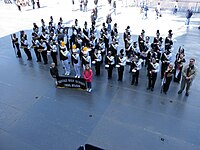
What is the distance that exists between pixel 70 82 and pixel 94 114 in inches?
82.7

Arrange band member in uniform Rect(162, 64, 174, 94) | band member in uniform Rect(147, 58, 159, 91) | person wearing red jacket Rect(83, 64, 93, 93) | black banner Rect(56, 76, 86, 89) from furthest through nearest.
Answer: black banner Rect(56, 76, 86, 89), person wearing red jacket Rect(83, 64, 93, 93), band member in uniform Rect(147, 58, 159, 91), band member in uniform Rect(162, 64, 174, 94)

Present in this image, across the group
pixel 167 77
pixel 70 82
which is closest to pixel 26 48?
pixel 70 82

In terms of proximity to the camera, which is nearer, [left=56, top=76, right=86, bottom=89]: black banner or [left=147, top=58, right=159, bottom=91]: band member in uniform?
[left=147, top=58, right=159, bottom=91]: band member in uniform

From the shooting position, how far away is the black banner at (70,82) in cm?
878

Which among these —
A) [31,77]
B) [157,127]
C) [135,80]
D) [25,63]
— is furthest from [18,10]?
[157,127]

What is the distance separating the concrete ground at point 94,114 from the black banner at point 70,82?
244 mm

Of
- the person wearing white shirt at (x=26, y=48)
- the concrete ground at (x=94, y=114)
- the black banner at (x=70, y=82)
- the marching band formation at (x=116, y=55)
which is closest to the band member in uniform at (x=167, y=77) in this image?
the marching band formation at (x=116, y=55)

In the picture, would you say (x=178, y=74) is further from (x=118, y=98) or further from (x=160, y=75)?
(x=118, y=98)

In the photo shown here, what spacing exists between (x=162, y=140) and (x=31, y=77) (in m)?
6.88

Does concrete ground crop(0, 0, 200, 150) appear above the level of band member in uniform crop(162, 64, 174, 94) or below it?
below

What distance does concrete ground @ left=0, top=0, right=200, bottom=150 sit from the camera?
649 cm

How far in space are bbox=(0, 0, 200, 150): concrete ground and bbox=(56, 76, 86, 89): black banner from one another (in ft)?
0.80

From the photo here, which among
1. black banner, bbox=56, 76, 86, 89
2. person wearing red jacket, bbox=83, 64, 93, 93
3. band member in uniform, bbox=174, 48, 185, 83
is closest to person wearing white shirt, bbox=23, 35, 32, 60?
black banner, bbox=56, 76, 86, 89

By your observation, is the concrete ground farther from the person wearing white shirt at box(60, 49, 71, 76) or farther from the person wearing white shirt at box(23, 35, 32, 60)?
the person wearing white shirt at box(60, 49, 71, 76)
